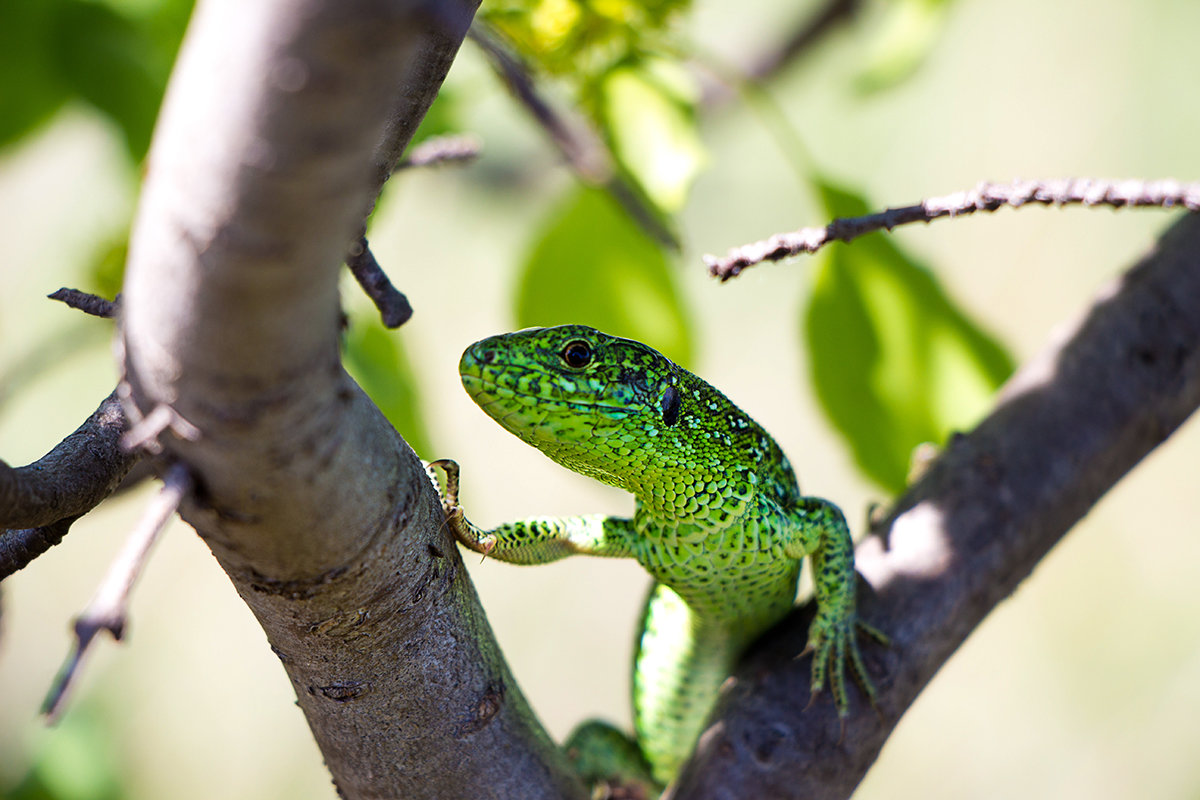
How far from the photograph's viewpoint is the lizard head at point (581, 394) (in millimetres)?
964

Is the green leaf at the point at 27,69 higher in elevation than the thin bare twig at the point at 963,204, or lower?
higher

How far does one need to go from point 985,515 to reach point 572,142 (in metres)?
0.71

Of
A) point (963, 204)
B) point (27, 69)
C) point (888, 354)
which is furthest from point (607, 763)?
point (27, 69)

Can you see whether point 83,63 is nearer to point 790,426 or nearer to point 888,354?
point 888,354

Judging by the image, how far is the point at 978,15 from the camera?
3.21 metres

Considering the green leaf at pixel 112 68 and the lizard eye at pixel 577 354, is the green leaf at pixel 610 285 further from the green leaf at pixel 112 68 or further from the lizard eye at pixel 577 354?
the green leaf at pixel 112 68

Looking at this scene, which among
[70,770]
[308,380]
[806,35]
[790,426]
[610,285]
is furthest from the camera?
[790,426]

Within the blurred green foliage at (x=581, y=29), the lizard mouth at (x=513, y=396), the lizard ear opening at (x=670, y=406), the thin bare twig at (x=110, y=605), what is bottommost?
the thin bare twig at (x=110, y=605)

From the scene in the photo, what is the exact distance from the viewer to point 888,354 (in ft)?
4.14

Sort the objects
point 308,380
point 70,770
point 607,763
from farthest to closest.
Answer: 1. point 70,770
2. point 607,763
3. point 308,380

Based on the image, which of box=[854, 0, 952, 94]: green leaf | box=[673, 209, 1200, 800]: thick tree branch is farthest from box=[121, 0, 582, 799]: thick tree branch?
box=[854, 0, 952, 94]: green leaf

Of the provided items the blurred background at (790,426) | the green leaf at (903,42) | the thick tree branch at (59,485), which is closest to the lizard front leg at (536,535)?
the thick tree branch at (59,485)

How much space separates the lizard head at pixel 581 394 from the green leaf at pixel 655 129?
0.63 ft

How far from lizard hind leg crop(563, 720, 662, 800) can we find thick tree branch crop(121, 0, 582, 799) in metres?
0.46
